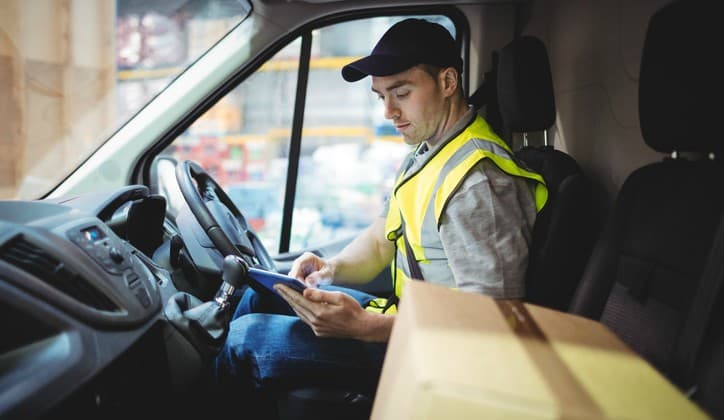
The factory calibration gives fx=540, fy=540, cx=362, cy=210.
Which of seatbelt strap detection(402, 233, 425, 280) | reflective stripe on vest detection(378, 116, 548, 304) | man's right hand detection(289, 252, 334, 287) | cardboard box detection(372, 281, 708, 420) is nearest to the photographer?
cardboard box detection(372, 281, 708, 420)

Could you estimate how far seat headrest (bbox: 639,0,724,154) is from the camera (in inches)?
34.1

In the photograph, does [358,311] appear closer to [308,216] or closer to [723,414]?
[723,414]

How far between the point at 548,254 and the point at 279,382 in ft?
2.22

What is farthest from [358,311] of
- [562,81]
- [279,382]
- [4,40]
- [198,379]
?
[4,40]

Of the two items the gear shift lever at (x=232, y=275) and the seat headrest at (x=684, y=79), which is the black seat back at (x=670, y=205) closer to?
the seat headrest at (x=684, y=79)

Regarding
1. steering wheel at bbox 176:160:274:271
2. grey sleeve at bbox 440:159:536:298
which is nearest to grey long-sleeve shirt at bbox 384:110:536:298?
grey sleeve at bbox 440:159:536:298

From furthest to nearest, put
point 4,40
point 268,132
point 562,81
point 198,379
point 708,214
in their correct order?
point 268,132 < point 4,40 < point 562,81 < point 198,379 < point 708,214

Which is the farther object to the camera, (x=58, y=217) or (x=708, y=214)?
(x=58, y=217)

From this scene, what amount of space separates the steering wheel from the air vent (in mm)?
494

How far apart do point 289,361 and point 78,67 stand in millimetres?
1976

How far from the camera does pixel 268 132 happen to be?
345cm

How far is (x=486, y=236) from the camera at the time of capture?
1.14 meters

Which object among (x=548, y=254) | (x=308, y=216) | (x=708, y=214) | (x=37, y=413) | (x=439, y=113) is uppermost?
(x=439, y=113)

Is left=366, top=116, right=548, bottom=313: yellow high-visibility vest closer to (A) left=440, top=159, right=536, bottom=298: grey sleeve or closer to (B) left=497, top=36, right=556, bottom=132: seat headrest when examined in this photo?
(A) left=440, top=159, right=536, bottom=298: grey sleeve
